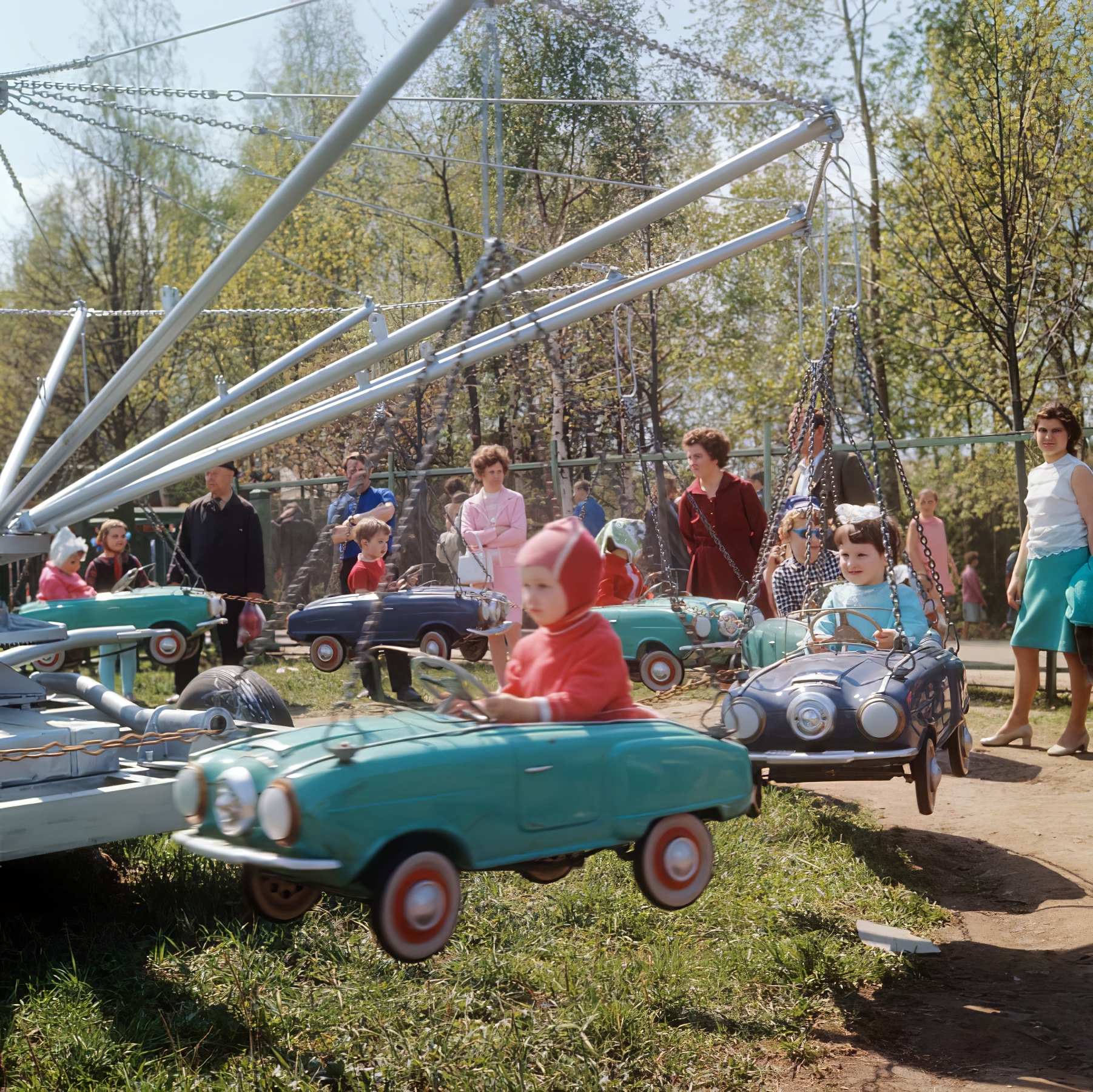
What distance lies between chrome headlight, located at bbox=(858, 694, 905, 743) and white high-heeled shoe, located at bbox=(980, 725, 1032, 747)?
4396 mm

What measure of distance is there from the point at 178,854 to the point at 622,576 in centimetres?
463

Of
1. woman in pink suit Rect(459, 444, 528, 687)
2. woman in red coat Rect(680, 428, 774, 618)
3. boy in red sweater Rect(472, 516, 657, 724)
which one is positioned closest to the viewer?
boy in red sweater Rect(472, 516, 657, 724)

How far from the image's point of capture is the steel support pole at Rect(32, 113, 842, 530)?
13.3 ft

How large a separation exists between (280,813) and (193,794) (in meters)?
0.36

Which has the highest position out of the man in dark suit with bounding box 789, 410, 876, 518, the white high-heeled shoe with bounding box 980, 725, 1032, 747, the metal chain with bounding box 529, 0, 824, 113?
the metal chain with bounding box 529, 0, 824, 113

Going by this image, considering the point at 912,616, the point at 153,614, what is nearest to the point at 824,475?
the point at 912,616

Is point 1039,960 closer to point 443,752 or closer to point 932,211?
point 443,752

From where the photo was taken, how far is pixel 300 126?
2834 cm

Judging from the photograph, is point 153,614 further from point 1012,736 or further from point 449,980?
point 1012,736

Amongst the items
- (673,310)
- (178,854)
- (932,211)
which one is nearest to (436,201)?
(673,310)

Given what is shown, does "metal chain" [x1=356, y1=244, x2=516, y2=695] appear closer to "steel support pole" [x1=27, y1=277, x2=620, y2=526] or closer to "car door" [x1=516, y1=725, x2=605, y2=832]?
"car door" [x1=516, y1=725, x2=605, y2=832]

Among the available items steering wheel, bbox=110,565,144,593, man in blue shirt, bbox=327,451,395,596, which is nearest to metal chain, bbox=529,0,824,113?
man in blue shirt, bbox=327,451,395,596

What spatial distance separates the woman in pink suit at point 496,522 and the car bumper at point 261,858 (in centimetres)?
343

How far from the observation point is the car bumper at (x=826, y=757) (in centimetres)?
411
